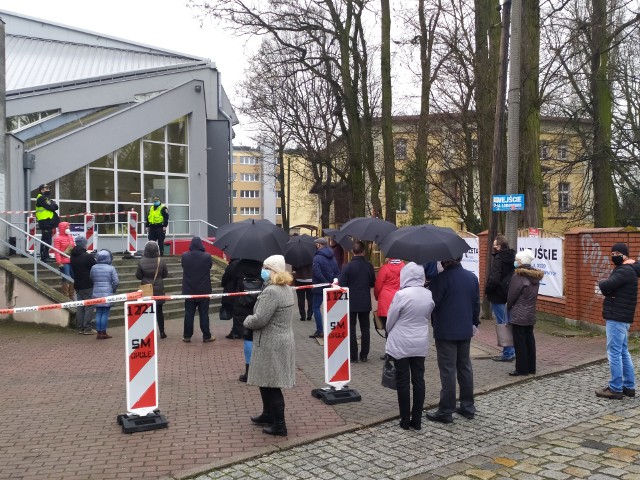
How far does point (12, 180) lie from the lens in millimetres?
18797

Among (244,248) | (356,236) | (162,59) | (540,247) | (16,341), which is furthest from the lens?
(162,59)

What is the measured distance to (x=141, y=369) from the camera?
6.41 metres

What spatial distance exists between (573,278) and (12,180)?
15747mm

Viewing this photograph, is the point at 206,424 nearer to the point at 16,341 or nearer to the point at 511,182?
the point at 16,341

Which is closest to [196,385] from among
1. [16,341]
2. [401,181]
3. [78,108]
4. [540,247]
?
[16,341]

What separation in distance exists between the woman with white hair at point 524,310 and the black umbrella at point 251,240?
10.4 ft

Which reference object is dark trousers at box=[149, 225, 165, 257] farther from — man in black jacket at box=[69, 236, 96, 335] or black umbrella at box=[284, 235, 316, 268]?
black umbrella at box=[284, 235, 316, 268]

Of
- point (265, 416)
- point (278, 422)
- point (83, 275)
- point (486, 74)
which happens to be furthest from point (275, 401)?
point (486, 74)

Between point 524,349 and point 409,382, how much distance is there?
285cm

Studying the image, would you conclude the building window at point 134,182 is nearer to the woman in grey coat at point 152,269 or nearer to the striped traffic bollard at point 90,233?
the striped traffic bollard at point 90,233

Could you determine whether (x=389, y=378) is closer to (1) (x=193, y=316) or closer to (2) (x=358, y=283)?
(2) (x=358, y=283)

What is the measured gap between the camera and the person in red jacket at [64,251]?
13602 millimetres

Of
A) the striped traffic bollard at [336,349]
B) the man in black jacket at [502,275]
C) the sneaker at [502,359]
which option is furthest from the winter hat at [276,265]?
the sneaker at [502,359]

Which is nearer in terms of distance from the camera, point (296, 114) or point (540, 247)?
point (540, 247)
